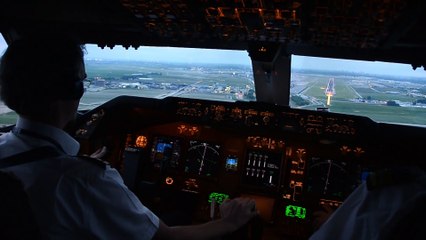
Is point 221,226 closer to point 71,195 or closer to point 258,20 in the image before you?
point 71,195

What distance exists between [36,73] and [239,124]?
240 centimetres

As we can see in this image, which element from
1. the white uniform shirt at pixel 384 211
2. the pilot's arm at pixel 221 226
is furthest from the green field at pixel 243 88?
the white uniform shirt at pixel 384 211

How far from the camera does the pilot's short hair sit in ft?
2.63

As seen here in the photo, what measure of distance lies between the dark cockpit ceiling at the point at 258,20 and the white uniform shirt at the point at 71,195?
1.06 metres

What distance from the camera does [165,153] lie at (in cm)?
345

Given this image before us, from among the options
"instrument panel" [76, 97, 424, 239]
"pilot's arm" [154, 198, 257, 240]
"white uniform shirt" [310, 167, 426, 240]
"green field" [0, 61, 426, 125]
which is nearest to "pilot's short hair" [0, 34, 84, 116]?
"pilot's arm" [154, 198, 257, 240]

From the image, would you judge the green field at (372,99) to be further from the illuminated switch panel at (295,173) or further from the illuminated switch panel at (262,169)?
the illuminated switch panel at (262,169)

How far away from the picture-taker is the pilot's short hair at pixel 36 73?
0.80 metres

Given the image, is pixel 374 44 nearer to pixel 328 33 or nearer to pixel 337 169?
pixel 328 33

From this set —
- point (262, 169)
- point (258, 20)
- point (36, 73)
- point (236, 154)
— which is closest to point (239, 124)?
point (236, 154)

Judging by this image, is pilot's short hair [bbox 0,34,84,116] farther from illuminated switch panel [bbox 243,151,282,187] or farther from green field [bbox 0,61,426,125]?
illuminated switch panel [bbox 243,151,282,187]

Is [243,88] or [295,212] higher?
[243,88]

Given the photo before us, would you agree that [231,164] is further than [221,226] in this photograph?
Yes

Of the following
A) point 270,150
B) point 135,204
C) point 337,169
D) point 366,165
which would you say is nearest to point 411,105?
point 366,165
